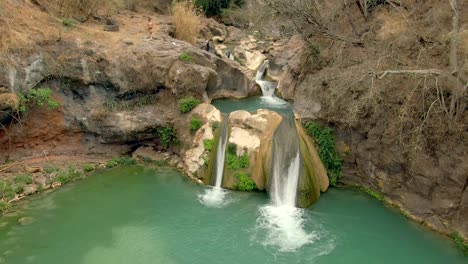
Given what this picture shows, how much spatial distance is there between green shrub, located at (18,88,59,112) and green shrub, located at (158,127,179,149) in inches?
151

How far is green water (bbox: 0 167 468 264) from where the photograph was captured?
33.2ft

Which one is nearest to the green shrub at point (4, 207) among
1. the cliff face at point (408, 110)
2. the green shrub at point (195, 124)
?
the green shrub at point (195, 124)

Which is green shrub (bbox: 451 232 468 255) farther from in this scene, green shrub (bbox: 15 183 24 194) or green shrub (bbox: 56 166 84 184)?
green shrub (bbox: 15 183 24 194)

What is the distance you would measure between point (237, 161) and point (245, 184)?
85 centimetres

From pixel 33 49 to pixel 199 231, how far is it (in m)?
8.86

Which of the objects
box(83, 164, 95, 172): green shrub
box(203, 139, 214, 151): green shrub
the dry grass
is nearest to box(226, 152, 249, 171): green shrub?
box(203, 139, 214, 151): green shrub

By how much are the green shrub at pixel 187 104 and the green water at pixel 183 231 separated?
3.06 m

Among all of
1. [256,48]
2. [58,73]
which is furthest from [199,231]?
[256,48]

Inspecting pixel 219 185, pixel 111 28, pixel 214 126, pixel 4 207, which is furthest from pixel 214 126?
pixel 111 28

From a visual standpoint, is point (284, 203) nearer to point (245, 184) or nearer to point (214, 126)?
point (245, 184)

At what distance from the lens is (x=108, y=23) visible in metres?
18.3

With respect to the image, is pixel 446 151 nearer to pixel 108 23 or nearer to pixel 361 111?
pixel 361 111

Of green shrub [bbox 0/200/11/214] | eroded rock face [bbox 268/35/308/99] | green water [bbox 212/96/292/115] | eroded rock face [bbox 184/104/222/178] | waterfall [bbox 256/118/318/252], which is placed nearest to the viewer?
waterfall [bbox 256/118/318/252]

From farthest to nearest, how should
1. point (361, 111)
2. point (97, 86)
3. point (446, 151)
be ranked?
point (97, 86) < point (361, 111) < point (446, 151)
